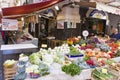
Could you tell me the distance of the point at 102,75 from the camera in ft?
9.47

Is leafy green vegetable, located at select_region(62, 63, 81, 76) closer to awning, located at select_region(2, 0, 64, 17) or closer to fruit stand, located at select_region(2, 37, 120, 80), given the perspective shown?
fruit stand, located at select_region(2, 37, 120, 80)

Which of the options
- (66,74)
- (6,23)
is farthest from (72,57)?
(6,23)

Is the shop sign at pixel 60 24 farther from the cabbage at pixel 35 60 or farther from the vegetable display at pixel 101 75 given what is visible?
the vegetable display at pixel 101 75

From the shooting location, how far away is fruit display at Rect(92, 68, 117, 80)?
2.85m

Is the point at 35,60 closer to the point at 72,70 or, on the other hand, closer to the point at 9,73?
the point at 9,73

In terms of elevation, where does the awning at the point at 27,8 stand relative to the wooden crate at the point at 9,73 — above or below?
above

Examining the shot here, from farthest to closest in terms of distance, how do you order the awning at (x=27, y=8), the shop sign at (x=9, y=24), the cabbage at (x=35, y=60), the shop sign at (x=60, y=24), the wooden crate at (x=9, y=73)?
1. the shop sign at (x=60, y=24)
2. the shop sign at (x=9, y=24)
3. the awning at (x=27, y=8)
4. the cabbage at (x=35, y=60)
5. the wooden crate at (x=9, y=73)

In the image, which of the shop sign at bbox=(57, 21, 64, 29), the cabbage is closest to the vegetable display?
the cabbage

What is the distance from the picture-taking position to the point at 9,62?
9.84 feet

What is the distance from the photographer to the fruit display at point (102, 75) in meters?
2.85

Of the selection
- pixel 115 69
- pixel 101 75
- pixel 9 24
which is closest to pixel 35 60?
pixel 101 75

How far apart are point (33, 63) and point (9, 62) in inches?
17.5

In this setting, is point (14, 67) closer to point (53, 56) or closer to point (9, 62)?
point (9, 62)

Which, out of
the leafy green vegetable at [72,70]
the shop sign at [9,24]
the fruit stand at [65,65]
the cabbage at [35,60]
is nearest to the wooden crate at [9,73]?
the fruit stand at [65,65]
